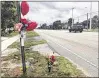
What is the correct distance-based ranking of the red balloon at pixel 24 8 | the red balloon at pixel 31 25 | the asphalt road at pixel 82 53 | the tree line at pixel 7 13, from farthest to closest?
the tree line at pixel 7 13, the asphalt road at pixel 82 53, the red balloon at pixel 31 25, the red balloon at pixel 24 8

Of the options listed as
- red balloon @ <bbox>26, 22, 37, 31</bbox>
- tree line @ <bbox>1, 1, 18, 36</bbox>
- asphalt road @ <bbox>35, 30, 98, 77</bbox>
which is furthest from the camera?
tree line @ <bbox>1, 1, 18, 36</bbox>

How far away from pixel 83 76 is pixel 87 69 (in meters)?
1.61

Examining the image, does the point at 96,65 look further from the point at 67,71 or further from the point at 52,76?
the point at 52,76

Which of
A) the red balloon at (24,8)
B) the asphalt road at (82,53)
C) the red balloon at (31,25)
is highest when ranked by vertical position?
the red balloon at (24,8)

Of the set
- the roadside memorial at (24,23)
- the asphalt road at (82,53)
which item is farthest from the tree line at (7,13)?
the roadside memorial at (24,23)

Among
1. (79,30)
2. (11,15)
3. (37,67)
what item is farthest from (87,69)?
(79,30)

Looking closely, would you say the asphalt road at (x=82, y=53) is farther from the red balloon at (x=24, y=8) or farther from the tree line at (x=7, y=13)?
the tree line at (x=7, y=13)

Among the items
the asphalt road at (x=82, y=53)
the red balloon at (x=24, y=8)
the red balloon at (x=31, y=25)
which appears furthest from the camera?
the asphalt road at (x=82, y=53)

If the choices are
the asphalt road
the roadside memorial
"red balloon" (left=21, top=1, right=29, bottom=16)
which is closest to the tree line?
the asphalt road

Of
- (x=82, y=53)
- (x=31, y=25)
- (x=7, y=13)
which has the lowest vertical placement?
(x=82, y=53)

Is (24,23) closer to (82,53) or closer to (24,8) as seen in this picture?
(24,8)

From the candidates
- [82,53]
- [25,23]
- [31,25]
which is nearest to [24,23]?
[25,23]

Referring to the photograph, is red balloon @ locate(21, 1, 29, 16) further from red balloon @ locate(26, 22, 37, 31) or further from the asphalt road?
the asphalt road

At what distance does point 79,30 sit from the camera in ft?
195
